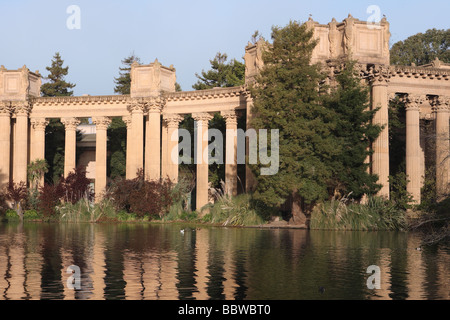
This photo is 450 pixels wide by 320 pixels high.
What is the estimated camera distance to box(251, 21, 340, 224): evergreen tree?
37594 mm

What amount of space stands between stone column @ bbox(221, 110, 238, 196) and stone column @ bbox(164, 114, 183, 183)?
5.02 meters

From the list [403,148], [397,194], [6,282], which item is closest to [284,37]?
[397,194]

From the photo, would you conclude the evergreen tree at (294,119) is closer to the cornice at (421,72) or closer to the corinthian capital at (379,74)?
the corinthian capital at (379,74)

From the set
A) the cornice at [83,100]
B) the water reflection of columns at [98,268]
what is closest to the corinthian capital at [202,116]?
the cornice at [83,100]

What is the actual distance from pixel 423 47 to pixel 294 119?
51.2 metres

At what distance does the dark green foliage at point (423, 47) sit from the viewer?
81188 millimetres

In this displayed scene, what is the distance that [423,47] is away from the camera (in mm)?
83375

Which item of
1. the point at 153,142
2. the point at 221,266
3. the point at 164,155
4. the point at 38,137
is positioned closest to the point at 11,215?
the point at 38,137

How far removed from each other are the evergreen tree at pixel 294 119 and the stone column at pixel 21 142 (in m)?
23.3

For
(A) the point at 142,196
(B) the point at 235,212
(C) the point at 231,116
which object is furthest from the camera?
(C) the point at 231,116

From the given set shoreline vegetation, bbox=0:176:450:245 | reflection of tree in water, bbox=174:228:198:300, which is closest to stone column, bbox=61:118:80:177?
shoreline vegetation, bbox=0:176:450:245

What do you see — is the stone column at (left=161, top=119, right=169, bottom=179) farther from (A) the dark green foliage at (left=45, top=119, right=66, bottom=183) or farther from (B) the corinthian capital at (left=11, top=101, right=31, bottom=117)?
(A) the dark green foliage at (left=45, top=119, right=66, bottom=183)

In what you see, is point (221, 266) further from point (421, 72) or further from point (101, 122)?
point (101, 122)
